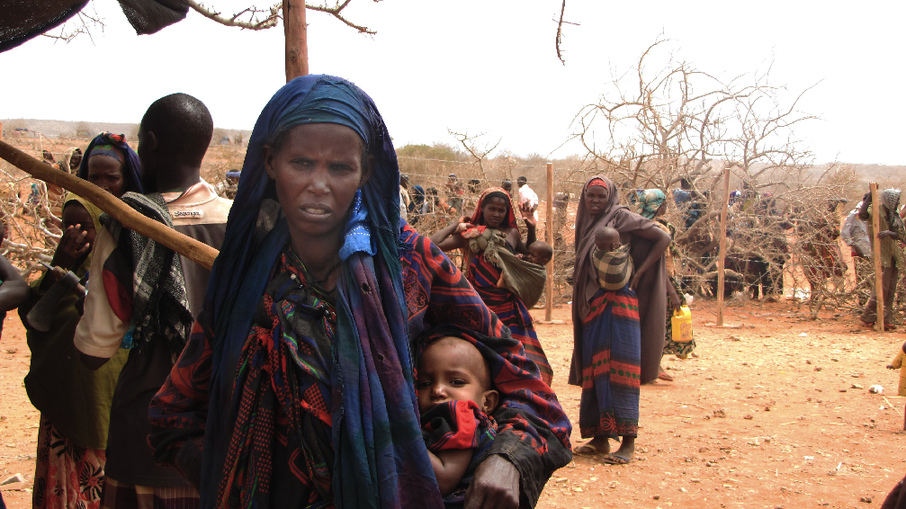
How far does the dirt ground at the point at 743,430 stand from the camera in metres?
4.55

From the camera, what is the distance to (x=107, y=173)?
2740 mm

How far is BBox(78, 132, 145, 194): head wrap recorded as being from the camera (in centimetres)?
276

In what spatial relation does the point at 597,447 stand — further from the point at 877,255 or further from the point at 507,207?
the point at 877,255

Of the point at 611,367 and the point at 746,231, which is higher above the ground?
the point at 746,231

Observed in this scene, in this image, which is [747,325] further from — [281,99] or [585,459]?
[281,99]

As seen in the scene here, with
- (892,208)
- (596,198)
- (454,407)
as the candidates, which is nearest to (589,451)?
(596,198)

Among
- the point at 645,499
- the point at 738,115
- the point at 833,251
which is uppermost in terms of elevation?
the point at 738,115

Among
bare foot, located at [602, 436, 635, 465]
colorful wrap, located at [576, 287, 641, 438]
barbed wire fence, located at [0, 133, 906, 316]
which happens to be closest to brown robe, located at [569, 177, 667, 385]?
colorful wrap, located at [576, 287, 641, 438]

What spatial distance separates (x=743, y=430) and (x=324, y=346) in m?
5.49

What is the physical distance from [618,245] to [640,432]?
5.72 ft

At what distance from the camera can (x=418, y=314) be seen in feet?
5.39

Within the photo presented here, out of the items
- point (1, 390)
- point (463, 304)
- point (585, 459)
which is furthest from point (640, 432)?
point (1, 390)

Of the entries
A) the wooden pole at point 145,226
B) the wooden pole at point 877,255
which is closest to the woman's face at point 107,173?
the wooden pole at point 145,226

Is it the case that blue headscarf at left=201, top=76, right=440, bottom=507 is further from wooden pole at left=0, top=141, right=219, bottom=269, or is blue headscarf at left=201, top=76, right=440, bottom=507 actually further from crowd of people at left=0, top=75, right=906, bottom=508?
wooden pole at left=0, top=141, right=219, bottom=269
